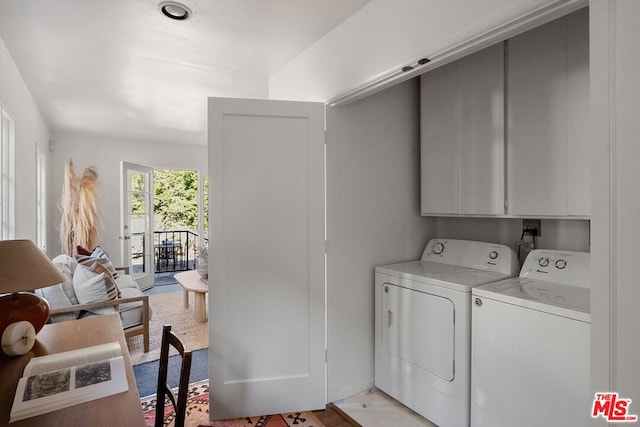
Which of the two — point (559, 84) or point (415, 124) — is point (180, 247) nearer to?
point (415, 124)

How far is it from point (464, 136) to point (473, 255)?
0.82 m

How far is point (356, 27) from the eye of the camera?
2.01 m

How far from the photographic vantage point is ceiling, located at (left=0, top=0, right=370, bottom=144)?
6.34 feet

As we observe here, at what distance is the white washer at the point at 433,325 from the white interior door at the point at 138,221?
461 centimetres

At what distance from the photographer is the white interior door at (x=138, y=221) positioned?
18.1 feet

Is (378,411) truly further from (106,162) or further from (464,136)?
(106,162)

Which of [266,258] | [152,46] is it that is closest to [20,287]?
[266,258]

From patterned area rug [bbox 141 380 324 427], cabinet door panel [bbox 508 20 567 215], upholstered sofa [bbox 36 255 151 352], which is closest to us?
cabinet door panel [bbox 508 20 567 215]

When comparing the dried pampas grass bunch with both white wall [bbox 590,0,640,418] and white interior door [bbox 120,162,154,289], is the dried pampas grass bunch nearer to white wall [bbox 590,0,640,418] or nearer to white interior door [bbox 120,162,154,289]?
white interior door [bbox 120,162,154,289]

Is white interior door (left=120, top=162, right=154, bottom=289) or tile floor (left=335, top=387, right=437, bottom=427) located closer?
tile floor (left=335, top=387, right=437, bottom=427)

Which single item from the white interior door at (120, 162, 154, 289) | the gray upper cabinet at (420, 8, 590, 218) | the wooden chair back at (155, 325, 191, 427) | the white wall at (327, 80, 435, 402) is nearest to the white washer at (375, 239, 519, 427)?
the white wall at (327, 80, 435, 402)

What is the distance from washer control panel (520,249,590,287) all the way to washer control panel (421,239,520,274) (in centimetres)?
11

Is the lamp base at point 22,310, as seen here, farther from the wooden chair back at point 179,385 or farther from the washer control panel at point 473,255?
the washer control panel at point 473,255

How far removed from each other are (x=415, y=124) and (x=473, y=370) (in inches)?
69.4
